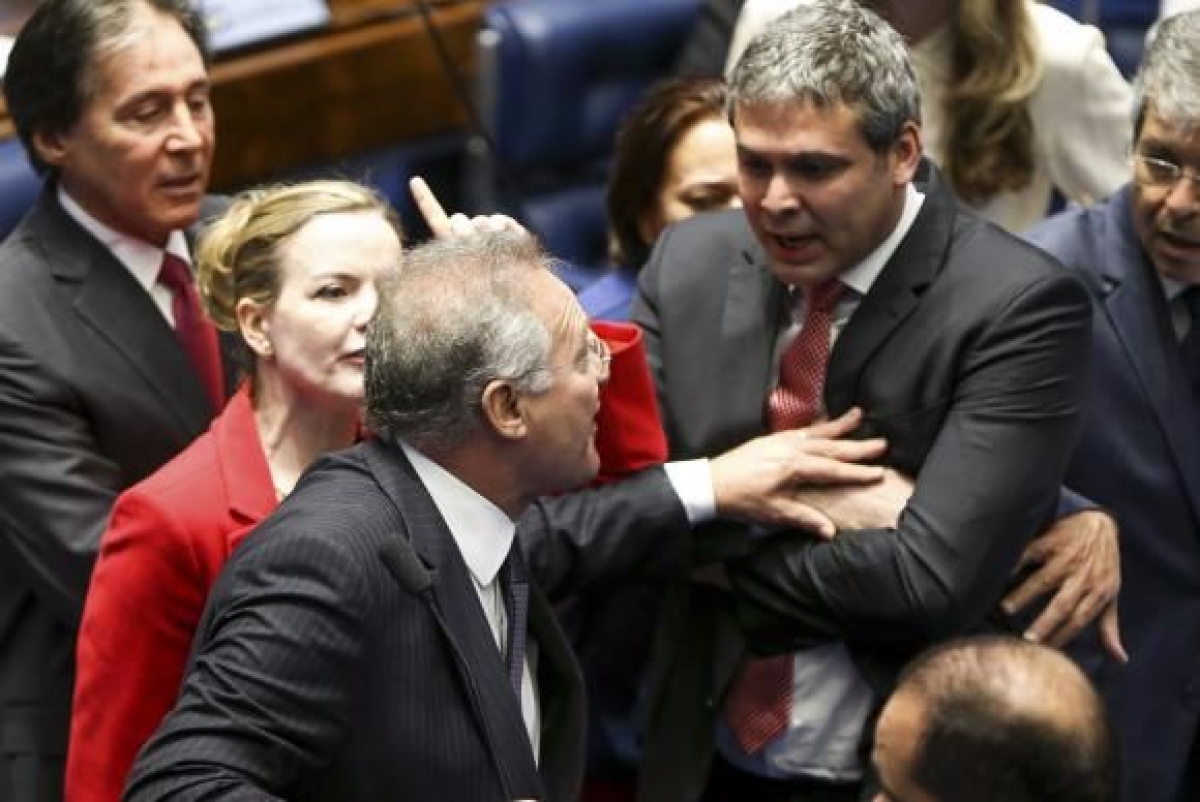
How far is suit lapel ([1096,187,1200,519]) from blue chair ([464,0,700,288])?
148 centimetres

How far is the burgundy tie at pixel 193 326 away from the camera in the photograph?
8.98 ft

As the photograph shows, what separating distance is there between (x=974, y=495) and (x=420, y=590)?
0.60 metres

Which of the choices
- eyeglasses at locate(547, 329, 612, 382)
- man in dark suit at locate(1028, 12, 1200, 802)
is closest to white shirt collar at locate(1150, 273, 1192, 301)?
man in dark suit at locate(1028, 12, 1200, 802)

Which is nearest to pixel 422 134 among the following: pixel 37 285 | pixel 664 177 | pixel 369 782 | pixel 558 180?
pixel 558 180

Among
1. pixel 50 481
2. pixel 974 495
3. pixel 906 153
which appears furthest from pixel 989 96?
pixel 50 481

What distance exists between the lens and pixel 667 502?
241 cm

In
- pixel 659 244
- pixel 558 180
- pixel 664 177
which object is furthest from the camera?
pixel 558 180

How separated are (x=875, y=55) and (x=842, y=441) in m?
0.37

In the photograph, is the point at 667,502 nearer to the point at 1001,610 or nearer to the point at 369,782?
the point at 1001,610

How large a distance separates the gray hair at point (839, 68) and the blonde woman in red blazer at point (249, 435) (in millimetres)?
279

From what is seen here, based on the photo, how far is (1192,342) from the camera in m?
2.71

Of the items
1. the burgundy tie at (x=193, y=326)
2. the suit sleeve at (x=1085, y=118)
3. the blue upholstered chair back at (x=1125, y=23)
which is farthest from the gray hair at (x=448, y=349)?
the blue upholstered chair back at (x=1125, y=23)

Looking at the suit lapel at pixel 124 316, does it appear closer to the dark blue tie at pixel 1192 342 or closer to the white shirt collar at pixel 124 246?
the white shirt collar at pixel 124 246

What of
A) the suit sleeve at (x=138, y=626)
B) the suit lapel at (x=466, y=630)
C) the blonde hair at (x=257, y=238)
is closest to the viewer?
the suit lapel at (x=466, y=630)
